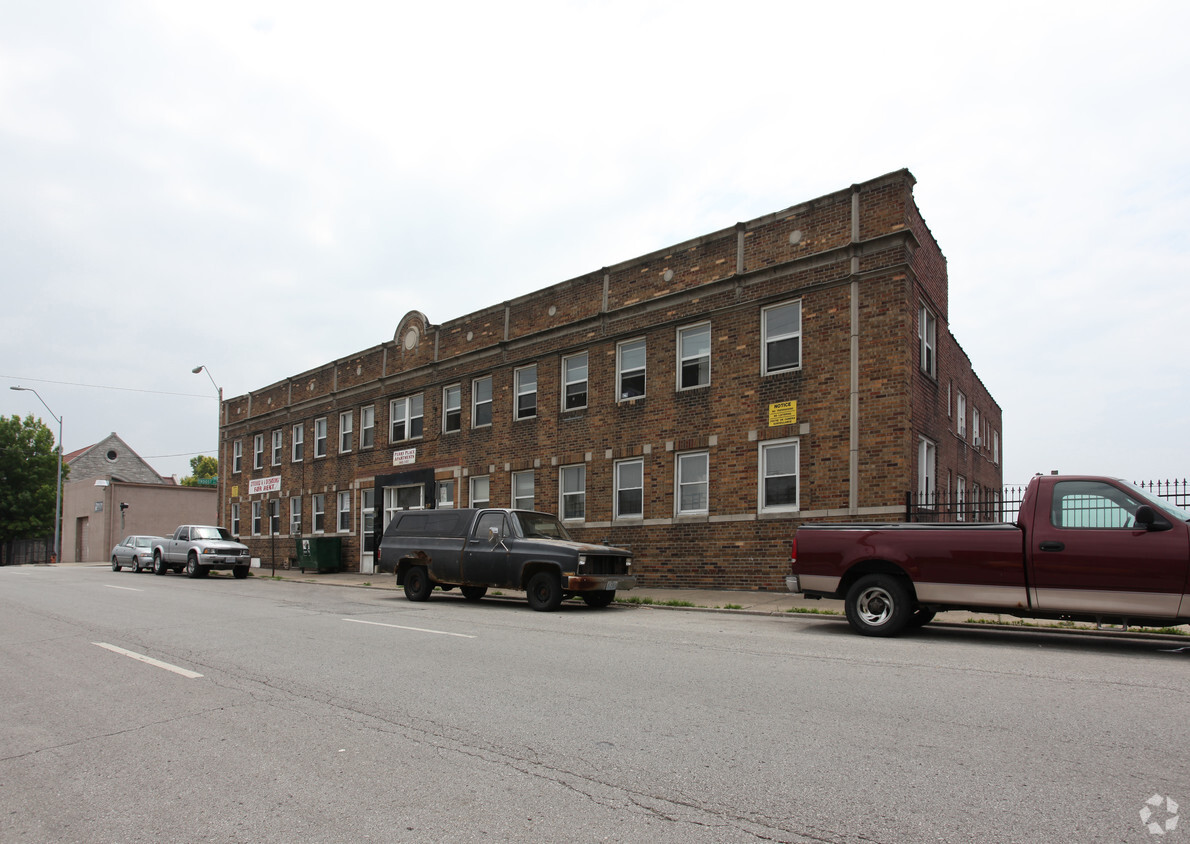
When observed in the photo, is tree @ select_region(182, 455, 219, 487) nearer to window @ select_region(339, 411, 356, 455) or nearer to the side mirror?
window @ select_region(339, 411, 356, 455)

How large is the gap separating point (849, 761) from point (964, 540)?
5.84m

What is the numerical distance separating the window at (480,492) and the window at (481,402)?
165cm

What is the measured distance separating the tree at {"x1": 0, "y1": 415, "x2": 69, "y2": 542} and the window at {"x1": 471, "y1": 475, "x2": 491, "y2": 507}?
145ft

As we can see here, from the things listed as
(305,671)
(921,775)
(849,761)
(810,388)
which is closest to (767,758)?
(849,761)

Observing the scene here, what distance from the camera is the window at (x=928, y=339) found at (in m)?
17.3

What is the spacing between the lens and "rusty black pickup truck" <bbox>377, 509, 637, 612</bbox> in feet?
47.3

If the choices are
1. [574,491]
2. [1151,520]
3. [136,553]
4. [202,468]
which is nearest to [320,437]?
[136,553]

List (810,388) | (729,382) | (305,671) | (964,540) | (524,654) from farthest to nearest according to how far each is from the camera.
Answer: (729,382), (810,388), (964,540), (524,654), (305,671)

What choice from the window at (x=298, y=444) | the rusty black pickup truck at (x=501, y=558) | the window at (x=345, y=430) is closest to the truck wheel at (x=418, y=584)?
the rusty black pickup truck at (x=501, y=558)

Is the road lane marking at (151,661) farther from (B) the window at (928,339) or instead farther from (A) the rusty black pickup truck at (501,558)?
(B) the window at (928,339)

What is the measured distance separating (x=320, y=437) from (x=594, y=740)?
29668 mm

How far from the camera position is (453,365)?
86.6ft

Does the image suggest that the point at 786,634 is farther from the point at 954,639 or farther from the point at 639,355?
the point at 639,355

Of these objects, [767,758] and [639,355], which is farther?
[639,355]
